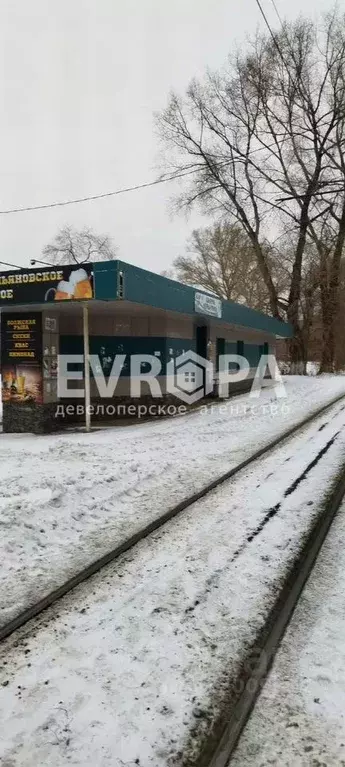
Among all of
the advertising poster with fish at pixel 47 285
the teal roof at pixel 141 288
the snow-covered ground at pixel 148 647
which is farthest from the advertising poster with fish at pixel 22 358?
the snow-covered ground at pixel 148 647

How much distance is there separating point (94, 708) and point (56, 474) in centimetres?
Result: 473

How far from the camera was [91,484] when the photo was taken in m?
6.73

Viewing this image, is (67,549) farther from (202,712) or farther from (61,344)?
(61,344)

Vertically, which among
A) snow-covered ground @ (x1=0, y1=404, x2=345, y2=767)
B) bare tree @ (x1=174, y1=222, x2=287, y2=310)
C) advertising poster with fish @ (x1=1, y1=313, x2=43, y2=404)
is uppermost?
bare tree @ (x1=174, y1=222, x2=287, y2=310)

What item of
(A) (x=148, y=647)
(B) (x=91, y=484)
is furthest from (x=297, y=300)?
(A) (x=148, y=647)

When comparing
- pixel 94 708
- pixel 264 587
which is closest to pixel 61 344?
pixel 264 587

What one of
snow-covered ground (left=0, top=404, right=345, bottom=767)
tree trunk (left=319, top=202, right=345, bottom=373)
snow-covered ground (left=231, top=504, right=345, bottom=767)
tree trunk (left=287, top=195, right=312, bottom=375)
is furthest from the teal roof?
tree trunk (left=319, top=202, right=345, bottom=373)

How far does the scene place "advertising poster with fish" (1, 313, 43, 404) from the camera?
1244 cm

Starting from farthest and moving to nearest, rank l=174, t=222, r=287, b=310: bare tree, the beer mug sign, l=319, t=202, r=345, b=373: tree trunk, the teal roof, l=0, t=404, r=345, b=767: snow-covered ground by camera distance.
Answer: l=174, t=222, r=287, b=310: bare tree → l=319, t=202, r=345, b=373: tree trunk → the beer mug sign → the teal roof → l=0, t=404, r=345, b=767: snow-covered ground

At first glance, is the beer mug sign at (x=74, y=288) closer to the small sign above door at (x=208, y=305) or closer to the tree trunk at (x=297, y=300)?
the small sign above door at (x=208, y=305)

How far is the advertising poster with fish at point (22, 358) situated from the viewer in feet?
40.8

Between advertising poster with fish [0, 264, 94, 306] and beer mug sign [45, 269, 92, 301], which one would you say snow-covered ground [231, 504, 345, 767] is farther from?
advertising poster with fish [0, 264, 94, 306]

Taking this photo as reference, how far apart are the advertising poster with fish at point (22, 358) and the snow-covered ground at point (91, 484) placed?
115 cm

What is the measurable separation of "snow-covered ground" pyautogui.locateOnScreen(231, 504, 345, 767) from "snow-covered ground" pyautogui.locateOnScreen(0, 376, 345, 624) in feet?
6.49
